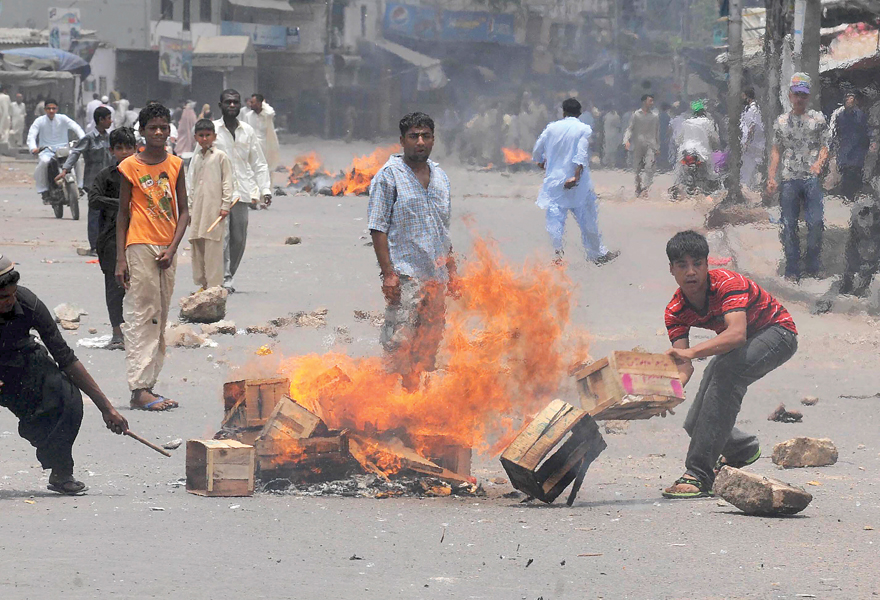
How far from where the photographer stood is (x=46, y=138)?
794 inches

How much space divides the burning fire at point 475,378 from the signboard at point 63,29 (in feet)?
124

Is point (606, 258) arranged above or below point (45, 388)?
below

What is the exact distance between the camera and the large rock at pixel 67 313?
1092 centimetres

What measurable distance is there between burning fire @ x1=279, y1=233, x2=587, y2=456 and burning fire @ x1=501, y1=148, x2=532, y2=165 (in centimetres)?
1272

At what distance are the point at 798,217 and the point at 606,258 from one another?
7.96ft

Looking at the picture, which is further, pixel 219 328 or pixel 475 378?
pixel 219 328

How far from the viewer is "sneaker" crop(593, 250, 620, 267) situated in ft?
48.5

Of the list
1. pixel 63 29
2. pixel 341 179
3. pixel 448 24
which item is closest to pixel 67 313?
pixel 448 24

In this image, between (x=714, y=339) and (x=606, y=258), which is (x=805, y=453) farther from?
(x=606, y=258)

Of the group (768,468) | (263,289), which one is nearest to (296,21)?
(263,289)

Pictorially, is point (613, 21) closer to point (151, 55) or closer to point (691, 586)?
point (691, 586)

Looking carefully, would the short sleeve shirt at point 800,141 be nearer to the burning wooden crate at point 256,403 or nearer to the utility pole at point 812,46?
the utility pole at point 812,46

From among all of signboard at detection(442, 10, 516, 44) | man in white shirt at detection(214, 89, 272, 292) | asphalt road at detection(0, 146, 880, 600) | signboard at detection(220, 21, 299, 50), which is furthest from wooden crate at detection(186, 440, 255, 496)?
signboard at detection(220, 21, 299, 50)

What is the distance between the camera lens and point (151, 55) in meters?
47.9
